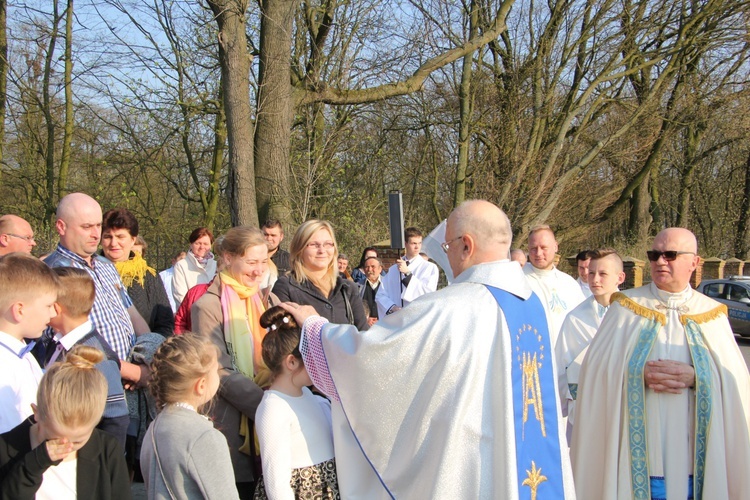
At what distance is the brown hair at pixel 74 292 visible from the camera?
3.33 metres

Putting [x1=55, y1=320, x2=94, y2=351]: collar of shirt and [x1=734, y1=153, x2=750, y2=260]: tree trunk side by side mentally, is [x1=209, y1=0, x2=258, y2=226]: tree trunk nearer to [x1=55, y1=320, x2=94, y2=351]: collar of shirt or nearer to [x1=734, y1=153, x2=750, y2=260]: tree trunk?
[x1=55, y1=320, x2=94, y2=351]: collar of shirt

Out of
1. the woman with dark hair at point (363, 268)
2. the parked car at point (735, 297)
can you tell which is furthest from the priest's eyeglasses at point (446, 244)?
the parked car at point (735, 297)

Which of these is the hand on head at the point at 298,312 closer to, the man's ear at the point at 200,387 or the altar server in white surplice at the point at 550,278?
the man's ear at the point at 200,387

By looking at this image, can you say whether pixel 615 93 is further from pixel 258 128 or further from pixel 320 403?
pixel 320 403

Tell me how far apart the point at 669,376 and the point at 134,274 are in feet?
12.0

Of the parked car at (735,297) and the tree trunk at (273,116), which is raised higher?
the tree trunk at (273,116)

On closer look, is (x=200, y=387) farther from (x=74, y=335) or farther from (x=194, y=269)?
(x=194, y=269)

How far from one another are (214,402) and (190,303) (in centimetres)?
78

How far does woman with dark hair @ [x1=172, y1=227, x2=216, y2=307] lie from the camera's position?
697 cm

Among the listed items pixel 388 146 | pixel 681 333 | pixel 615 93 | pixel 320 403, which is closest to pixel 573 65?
pixel 615 93

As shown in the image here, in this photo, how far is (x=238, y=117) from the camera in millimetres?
9023

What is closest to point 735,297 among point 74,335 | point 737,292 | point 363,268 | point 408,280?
point 737,292

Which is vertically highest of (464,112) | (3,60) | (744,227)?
Answer: (3,60)

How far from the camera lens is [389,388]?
3.19 metres
